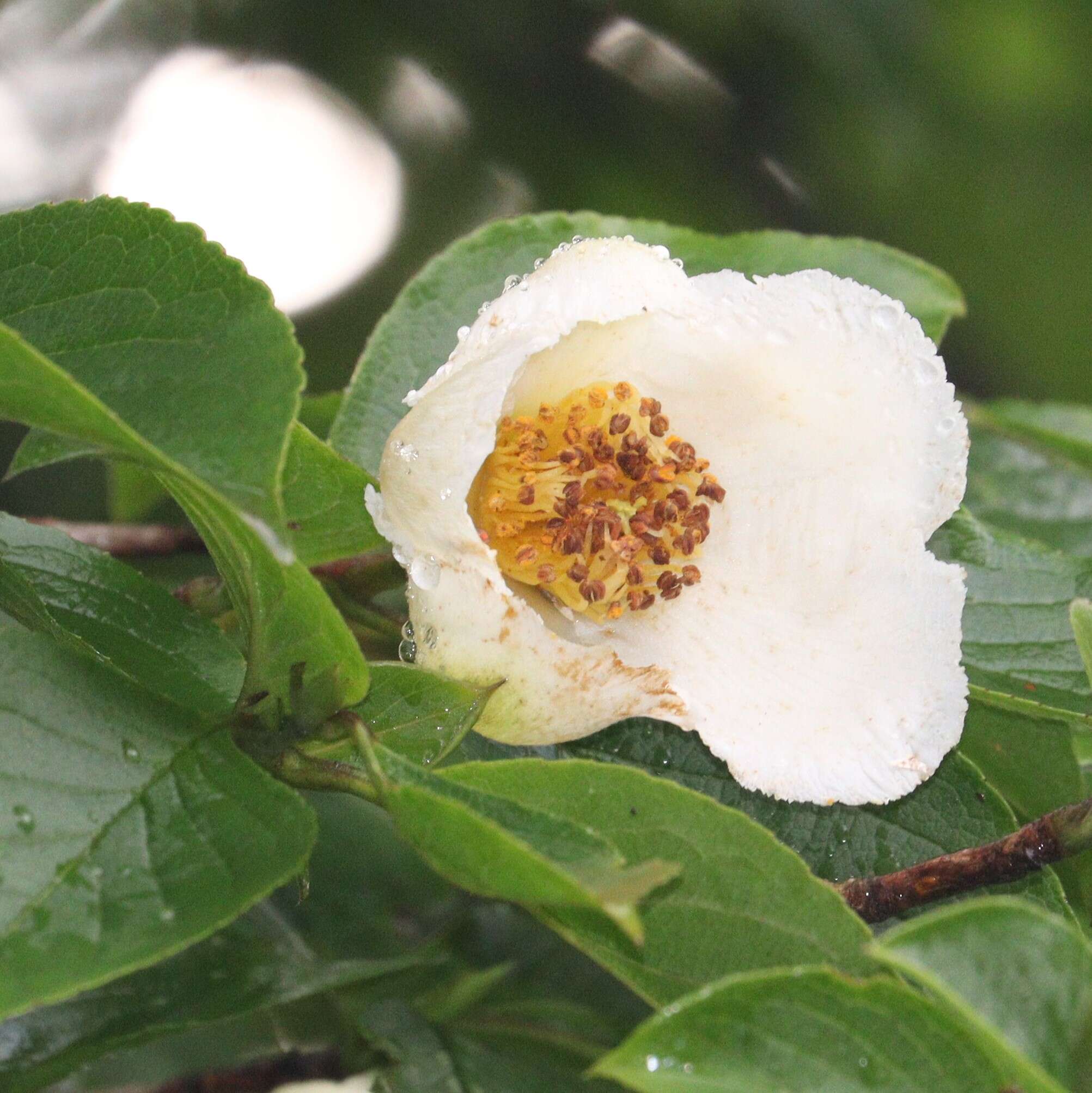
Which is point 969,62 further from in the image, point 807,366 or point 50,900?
point 50,900

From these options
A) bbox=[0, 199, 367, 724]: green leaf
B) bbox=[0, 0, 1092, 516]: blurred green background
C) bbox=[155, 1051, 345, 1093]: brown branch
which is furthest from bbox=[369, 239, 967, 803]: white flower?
bbox=[0, 0, 1092, 516]: blurred green background

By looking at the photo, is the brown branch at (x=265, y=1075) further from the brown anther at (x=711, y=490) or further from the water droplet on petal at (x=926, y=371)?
the water droplet on petal at (x=926, y=371)

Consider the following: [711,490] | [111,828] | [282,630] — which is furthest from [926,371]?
[111,828]

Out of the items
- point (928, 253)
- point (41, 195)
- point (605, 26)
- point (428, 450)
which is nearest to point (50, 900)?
point (428, 450)

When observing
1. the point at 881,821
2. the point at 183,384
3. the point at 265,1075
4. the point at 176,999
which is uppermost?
the point at 183,384

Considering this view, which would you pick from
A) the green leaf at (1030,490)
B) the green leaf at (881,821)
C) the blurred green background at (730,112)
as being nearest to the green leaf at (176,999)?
the green leaf at (881,821)

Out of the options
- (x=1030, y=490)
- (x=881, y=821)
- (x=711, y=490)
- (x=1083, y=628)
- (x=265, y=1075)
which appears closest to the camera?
(x=1083, y=628)

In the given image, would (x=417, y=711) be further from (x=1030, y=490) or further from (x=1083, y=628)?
(x=1030, y=490)
